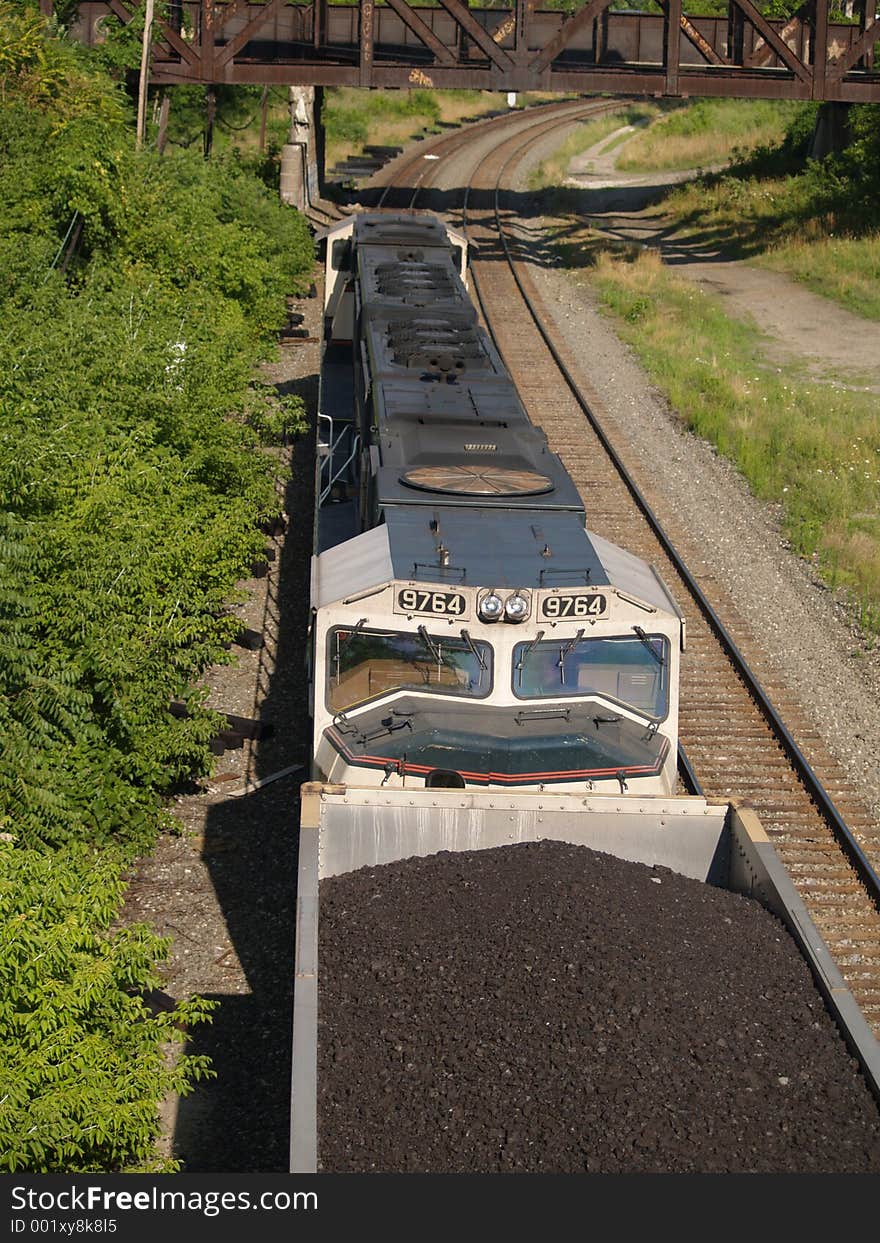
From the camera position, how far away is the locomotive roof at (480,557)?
11438 mm

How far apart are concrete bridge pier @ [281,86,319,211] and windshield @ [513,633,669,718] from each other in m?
32.0

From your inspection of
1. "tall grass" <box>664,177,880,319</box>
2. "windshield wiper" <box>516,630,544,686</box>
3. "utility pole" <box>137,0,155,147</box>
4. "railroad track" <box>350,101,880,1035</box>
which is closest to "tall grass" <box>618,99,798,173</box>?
"tall grass" <box>664,177,880,319</box>

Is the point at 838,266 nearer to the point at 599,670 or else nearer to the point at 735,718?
the point at 735,718

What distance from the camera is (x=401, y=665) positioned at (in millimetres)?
11328

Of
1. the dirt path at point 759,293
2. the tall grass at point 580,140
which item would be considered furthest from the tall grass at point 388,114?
the dirt path at point 759,293

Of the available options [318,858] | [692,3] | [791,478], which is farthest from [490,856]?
[692,3]

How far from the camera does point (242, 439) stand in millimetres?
18609

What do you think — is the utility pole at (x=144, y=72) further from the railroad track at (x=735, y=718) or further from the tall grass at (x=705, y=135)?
the tall grass at (x=705, y=135)

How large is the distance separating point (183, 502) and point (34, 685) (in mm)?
4560

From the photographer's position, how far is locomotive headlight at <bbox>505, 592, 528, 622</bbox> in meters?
11.1

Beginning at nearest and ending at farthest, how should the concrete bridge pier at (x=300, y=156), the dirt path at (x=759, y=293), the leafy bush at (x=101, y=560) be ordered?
the leafy bush at (x=101, y=560) → the dirt path at (x=759, y=293) → the concrete bridge pier at (x=300, y=156)

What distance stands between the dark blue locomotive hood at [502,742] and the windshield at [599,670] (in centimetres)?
15

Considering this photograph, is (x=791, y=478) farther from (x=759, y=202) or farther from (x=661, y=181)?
(x=661, y=181)

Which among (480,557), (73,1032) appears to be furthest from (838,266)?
(73,1032)
